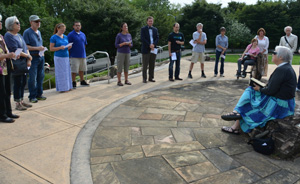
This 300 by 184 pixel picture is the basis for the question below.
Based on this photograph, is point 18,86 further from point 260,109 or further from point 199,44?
point 199,44

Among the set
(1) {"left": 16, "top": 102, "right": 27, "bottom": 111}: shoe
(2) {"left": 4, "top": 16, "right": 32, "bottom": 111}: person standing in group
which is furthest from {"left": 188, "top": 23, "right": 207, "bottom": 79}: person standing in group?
(1) {"left": 16, "top": 102, "right": 27, "bottom": 111}: shoe

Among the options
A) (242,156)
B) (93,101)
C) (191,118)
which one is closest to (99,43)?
(93,101)

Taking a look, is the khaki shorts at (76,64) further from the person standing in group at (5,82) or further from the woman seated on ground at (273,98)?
the woman seated on ground at (273,98)

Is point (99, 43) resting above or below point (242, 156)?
above

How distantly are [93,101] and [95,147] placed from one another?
221cm

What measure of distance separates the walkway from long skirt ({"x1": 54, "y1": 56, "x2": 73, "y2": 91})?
0.24 metres

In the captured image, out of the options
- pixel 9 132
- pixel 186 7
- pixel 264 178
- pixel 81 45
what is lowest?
pixel 264 178

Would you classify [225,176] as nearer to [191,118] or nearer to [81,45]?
[191,118]

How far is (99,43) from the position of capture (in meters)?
22.0

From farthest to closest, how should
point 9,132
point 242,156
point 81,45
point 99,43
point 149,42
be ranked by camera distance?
point 99,43 < point 149,42 < point 81,45 < point 9,132 < point 242,156

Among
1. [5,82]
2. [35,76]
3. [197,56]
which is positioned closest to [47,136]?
[5,82]

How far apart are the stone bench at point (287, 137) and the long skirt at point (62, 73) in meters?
4.64

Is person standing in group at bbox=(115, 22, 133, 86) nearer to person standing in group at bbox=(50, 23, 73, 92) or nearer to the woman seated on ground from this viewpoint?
person standing in group at bbox=(50, 23, 73, 92)

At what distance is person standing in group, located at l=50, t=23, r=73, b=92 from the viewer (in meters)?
5.46
